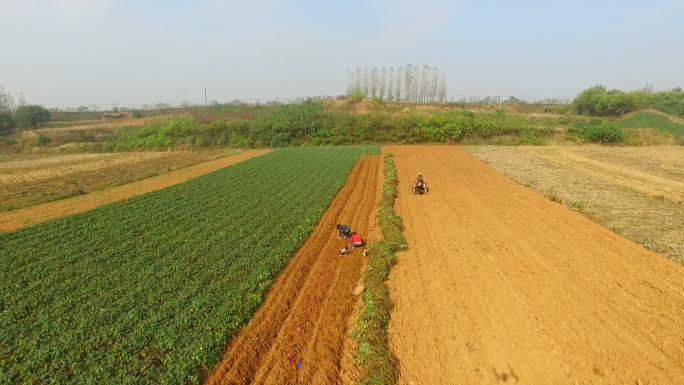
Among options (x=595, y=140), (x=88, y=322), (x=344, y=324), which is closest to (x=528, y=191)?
(x=344, y=324)

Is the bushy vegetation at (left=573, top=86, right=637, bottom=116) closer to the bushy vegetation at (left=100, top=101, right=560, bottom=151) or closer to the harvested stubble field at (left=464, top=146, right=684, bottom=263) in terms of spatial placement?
the bushy vegetation at (left=100, top=101, right=560, bottom=151)

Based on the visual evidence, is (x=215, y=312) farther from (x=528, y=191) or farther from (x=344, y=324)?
(x=528, y=191)

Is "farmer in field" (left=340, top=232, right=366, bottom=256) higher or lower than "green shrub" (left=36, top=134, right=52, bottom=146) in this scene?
lower

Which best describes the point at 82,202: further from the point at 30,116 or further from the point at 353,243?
the point at 30,116

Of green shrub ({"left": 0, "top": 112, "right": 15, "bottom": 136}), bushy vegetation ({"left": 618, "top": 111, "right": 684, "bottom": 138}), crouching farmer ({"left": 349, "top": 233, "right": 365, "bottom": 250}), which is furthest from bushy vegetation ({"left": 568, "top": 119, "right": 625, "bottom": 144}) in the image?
green shrub ({"left": 0, "top": 112, "right": 15, "bottom": 136})

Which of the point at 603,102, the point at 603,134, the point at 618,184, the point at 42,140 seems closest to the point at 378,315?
the point at 618,184

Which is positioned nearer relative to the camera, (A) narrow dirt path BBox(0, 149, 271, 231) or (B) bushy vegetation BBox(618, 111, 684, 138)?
(A) narrow dirt path BBox(0, 149, 271, 231)

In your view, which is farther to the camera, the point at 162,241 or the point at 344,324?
the point at 162,241
